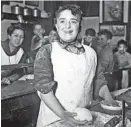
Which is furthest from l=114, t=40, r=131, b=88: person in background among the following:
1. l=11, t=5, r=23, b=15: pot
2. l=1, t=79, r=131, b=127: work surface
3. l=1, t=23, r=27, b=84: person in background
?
l=11, t=5, r=23, b=15: pot

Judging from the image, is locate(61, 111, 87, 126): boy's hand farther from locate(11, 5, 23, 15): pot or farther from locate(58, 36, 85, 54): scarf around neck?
locate(11, 5, 23, 15): pot

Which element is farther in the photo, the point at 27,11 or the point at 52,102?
the point at 27,11

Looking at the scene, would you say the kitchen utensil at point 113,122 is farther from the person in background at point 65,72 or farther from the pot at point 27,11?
the pot at point 27,11

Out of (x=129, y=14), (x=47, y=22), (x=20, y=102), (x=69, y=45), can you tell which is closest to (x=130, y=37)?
(x=129, y=14)

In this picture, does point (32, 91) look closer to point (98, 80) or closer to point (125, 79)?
point (98, 80)

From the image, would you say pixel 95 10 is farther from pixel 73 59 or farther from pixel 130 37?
pixel 73 59

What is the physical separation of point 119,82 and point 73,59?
824 millimetres

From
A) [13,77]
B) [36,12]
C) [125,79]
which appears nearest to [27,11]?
[36,12]

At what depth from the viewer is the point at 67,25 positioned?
0.62 m

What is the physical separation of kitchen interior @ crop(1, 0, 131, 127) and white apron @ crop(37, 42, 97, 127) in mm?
82

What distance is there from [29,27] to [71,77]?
2015 millimetres

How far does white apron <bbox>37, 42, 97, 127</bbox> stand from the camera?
0.64 m

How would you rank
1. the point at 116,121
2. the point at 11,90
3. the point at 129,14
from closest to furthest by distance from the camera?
the point at 116,121 < the point at 11,90 < the point at 129,14

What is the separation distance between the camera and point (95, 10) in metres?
1.93
